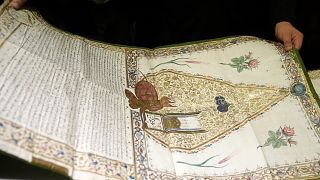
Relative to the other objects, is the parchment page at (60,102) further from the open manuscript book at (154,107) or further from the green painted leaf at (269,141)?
the green painted leaf at (269,141)

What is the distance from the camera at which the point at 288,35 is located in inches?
52.1

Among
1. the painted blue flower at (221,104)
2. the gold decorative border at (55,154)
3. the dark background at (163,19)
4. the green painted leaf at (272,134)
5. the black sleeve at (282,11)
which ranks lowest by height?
→ the gold decorative border at (55,154)

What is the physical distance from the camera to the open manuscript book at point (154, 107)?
827 mm

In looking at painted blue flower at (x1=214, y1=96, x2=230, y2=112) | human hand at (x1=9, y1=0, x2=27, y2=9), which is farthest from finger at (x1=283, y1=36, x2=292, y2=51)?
human hand at (x1=9, y1=0, x2=27, y2=9)

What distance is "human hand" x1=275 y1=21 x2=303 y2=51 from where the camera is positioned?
1.29 metres

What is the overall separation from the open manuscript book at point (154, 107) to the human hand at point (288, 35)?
34mm

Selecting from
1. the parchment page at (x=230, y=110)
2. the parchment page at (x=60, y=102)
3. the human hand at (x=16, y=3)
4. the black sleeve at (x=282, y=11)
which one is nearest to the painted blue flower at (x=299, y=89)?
the parchment page at (x=230, y=110)

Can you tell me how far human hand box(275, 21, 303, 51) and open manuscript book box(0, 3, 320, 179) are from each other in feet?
0.11

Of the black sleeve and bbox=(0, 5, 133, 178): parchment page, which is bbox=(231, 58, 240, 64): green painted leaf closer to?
the black sleeve

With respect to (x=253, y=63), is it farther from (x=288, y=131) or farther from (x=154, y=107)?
(x=154, y=107)

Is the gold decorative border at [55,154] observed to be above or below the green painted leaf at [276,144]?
below

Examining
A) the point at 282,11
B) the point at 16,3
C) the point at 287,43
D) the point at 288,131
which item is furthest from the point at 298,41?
the point at 16,3

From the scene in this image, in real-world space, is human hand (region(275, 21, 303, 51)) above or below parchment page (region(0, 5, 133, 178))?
above

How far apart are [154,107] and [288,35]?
63cm
